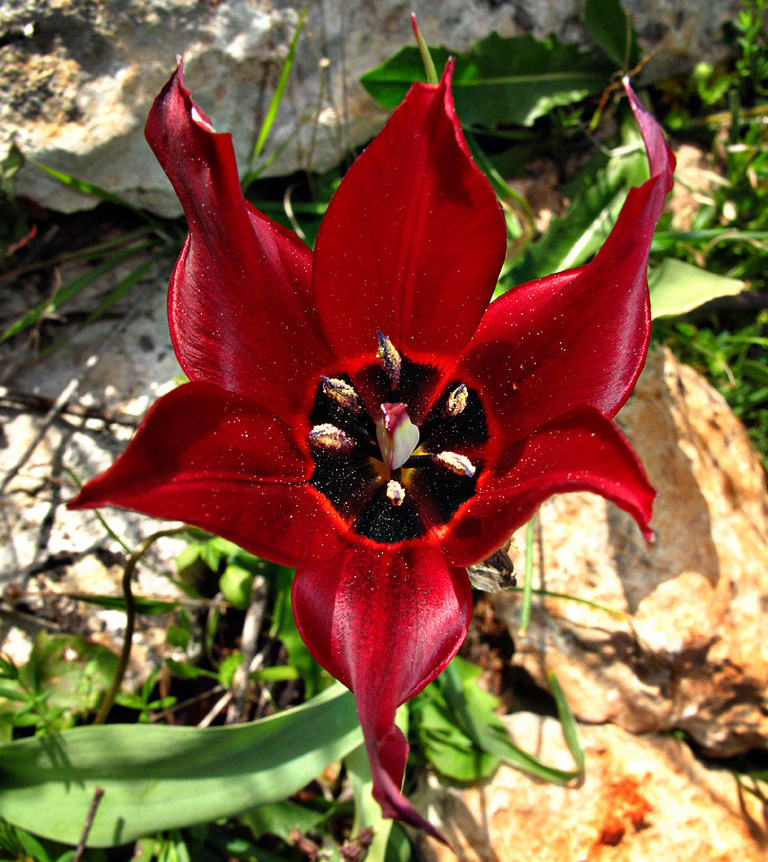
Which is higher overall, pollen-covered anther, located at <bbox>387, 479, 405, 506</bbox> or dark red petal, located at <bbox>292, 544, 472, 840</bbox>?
dark red petal, located at <bbox>292, 544, 472, 840</bbox>

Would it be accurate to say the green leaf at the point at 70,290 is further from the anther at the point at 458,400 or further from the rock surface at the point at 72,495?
the anther at the point at 458,400

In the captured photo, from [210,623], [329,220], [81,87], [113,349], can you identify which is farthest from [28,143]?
[210,623]

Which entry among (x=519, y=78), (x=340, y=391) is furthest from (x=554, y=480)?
(x=519, y=78)

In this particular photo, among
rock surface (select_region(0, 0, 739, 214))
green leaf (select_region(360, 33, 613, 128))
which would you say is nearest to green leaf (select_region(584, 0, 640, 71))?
green leaf (select_region(360, 33, 613, 128))

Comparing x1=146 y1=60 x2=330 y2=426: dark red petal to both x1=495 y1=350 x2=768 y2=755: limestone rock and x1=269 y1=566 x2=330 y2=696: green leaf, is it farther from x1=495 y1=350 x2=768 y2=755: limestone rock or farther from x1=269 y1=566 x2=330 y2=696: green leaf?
x1=495 y1=350 x2=768 y2=755: limestone rock

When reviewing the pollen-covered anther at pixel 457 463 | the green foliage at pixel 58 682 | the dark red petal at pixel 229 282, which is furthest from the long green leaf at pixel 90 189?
the pollen-covered anther at pixel 457 463

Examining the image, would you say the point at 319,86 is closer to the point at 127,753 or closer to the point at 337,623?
the point at 337,623
